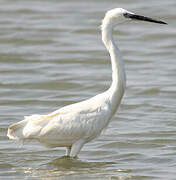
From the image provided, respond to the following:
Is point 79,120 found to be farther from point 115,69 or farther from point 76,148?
point 115,69

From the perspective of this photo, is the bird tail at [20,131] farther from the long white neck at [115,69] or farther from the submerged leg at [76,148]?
the long white neck at [115,69]

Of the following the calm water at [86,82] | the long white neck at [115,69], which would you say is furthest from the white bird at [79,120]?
the calm water at [86,82]

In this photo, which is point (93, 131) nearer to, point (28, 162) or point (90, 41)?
point (28, 162)

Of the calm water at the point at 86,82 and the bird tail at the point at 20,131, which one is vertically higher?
the bird tail at the point at 20,131

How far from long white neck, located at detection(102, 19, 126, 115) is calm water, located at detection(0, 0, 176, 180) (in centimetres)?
93

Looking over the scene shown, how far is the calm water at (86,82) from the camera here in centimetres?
938

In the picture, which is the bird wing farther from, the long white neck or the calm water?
the calm water

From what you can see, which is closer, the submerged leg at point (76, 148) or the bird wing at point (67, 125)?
the bird wing at point (67, 125)

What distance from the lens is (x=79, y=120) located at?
9.24 m

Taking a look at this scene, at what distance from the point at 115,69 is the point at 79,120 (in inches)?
34.1

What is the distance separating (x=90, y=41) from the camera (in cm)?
1781

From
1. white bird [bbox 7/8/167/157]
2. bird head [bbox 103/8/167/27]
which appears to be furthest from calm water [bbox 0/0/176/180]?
bird head [bbox 103/8/167/27]

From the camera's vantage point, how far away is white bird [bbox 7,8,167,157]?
9203 millimetres

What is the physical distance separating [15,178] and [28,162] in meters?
0.84
